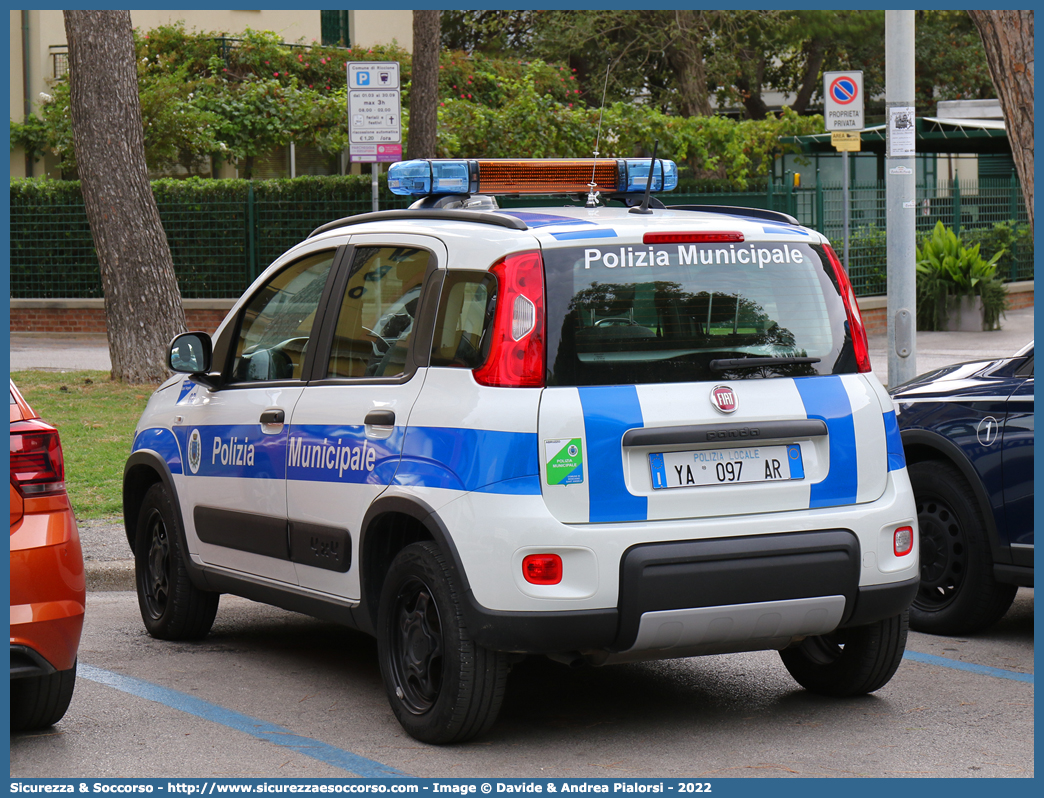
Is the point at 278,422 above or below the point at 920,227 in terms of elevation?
below

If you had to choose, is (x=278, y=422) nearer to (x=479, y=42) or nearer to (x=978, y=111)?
(x=978, y=111)

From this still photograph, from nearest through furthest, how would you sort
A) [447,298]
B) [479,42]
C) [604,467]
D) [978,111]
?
→ [604,467] < [447,298] < [978,111] < [479,42]

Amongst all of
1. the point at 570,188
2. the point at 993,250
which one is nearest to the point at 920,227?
the point at 993,250

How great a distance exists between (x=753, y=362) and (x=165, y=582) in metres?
3.08

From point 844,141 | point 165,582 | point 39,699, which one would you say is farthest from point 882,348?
point 39,699

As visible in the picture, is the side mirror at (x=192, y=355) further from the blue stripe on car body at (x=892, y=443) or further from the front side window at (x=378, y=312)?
the blue stripe on car body at (x=892, y=443)

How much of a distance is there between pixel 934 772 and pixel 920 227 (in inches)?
740

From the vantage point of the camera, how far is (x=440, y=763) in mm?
4578

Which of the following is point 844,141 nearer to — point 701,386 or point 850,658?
point 850,658

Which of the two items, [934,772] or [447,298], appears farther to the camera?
[447,298]

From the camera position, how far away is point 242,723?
5090mm

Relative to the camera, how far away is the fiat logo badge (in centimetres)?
467

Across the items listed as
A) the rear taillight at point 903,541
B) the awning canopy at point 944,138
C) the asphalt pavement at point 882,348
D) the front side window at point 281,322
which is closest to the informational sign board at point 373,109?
the asphalt pavement at point 882,348

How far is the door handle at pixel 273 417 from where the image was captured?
5523mm
